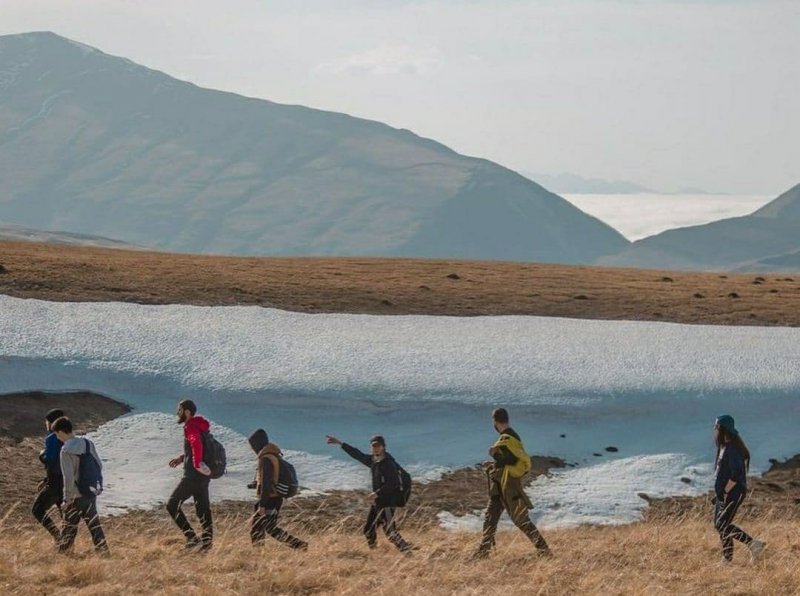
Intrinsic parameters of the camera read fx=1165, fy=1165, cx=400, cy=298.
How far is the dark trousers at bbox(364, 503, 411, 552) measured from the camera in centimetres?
1808

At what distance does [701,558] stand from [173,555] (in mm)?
7956

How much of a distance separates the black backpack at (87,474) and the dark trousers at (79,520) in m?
0.11

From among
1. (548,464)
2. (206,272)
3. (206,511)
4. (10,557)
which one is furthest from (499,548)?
(206,272)

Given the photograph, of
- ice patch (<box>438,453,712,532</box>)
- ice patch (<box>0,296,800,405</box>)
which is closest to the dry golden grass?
ice patch (<box>438,453,712,532</box>)

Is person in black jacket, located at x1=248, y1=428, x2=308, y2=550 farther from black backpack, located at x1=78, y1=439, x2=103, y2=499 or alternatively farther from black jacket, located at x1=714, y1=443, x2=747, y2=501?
black jacket, located at x1=714, y1=443, x2=747, y2=501

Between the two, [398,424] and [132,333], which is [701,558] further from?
[132,333]

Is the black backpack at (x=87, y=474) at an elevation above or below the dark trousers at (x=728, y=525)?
above

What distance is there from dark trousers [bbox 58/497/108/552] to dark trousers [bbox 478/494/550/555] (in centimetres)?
565

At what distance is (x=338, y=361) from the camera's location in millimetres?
34375

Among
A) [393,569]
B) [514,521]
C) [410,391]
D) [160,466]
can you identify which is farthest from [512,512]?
[410,391]

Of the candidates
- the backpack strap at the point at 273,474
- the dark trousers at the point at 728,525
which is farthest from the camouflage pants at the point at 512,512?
the backpack strap at the point at 273,474

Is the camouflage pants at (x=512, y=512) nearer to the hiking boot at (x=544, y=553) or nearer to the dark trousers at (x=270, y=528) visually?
the hiking boot at (x=544, y=553)

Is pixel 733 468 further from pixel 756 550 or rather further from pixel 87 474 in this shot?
pixel 87 474

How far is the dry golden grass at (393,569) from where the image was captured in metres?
14.4
